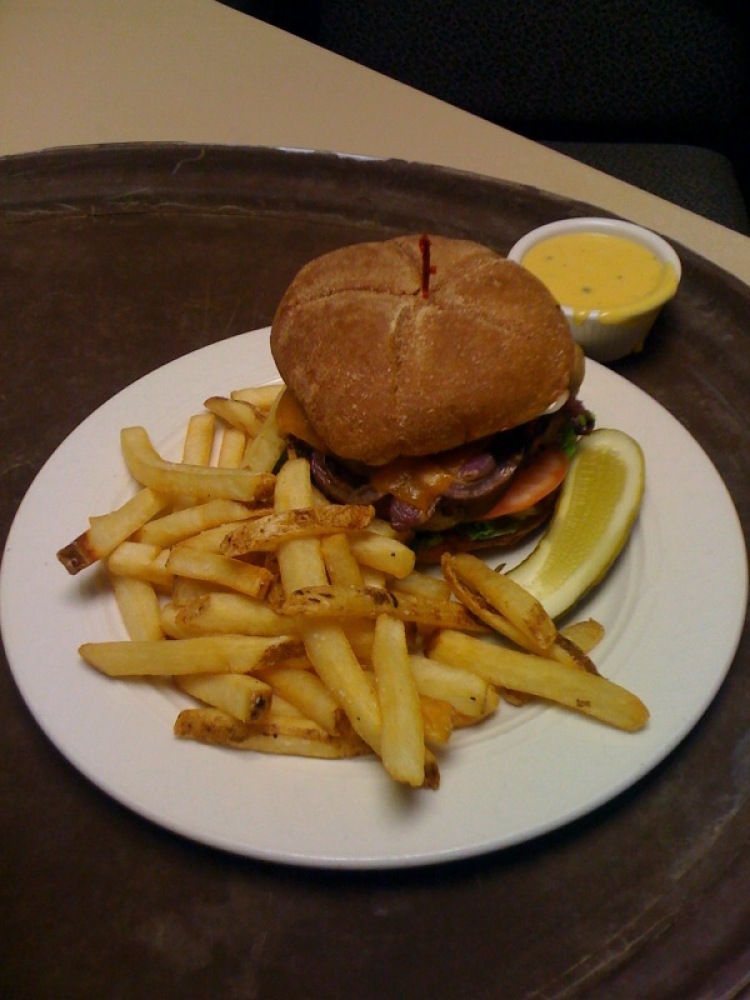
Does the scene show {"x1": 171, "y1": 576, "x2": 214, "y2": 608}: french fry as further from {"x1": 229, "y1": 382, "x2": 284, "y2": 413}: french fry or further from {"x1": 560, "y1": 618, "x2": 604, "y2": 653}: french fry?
{"x1": 560, "y1": 618, "x2": 604, "y2": 653}: french fry

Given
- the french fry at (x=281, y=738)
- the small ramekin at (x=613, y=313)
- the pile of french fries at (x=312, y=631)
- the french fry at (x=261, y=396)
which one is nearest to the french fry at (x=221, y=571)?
the pile of french fries at (x=312, y=631)

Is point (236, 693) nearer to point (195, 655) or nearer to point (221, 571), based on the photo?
point (195, 655)

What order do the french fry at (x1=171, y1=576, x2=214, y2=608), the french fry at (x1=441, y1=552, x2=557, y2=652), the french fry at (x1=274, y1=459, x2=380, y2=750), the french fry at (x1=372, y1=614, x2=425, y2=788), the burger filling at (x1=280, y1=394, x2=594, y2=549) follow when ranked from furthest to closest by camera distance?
the burger filling at (x1=280, y1=394, x2=594, y2=549) → the french fry at (x1=171, y1=576, x2=214, y2=608) → the french fry at (x1=441, y1=552, x2=557, y2=652) → the french fry at (x1=274, y1=459, x2=380, y2=750) → the french fry at (x1=372, y1=614, x2=425, y2=788)

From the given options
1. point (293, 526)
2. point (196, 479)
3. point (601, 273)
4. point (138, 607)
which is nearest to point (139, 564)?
point (138, 607)

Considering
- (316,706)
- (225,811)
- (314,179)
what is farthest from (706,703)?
(314,179)

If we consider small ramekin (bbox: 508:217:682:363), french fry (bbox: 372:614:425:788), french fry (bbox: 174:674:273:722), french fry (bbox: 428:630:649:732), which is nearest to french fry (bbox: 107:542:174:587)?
french fry (bbox: 174:674:273:722)
